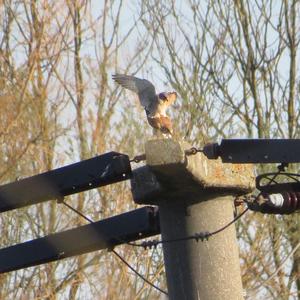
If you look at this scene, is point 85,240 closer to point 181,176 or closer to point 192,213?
point 192,213

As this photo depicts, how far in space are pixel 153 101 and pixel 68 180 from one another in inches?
58.2

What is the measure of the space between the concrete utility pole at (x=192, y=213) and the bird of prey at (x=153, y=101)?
3.75 feet

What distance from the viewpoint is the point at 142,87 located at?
6.93 metres

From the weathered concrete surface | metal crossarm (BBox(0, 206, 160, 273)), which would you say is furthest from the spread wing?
the weathered concrete surface

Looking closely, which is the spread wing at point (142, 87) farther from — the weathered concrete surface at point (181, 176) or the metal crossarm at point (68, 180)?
the weathered concrete surface at point (181, 176)

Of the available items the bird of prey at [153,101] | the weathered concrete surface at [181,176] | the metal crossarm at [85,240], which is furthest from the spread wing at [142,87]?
the weathered concrete surface at [181,176]

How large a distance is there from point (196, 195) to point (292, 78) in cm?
1189

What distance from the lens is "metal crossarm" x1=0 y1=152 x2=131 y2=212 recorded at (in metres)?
4.99

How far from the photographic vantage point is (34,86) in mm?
13617

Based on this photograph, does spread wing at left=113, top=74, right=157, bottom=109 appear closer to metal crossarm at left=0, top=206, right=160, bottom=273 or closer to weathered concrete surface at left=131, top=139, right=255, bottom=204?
metal crossarm at left=0, top=206, right=160, bottom=273

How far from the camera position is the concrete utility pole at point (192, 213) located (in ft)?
15.2

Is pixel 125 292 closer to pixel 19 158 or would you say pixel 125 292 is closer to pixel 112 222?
pixel 19 158

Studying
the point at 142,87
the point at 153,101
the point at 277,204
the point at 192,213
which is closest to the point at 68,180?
the point at 192,213

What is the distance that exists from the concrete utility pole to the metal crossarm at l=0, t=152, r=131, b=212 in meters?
0.13
